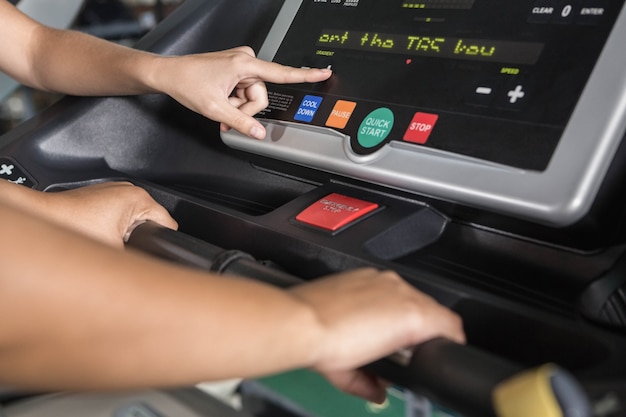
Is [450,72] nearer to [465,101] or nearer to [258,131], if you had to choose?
[465,101]

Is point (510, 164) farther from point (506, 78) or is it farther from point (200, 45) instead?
point (200, 45)

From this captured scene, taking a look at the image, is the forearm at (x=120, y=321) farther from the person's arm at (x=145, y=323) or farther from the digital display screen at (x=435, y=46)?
the digital display screen at (x=435, y=46)

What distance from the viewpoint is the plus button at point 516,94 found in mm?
693

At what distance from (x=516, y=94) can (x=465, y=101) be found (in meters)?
0.05

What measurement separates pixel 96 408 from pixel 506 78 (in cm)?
51

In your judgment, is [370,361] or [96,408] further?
[96,408]

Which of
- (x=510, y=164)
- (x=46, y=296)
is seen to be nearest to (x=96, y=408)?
(x=46, y=296)

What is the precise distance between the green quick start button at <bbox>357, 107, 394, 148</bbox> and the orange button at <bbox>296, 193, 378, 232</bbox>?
6cm

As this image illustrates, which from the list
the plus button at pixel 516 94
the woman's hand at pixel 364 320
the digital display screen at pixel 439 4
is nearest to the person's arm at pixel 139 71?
the digital display screen at pixel 439 4

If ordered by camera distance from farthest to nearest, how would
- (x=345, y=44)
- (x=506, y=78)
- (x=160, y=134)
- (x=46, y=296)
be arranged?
(x=160, y=134) → (x=345, y=44) → (x=506, y=78) → (x=46, y=296)

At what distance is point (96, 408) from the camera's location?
30.1 inches

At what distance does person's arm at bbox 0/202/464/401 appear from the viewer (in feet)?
1.56

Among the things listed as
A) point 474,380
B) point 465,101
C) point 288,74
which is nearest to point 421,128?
point 465,101

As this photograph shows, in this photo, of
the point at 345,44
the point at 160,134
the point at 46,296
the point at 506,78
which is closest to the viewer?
the point at 46,296
